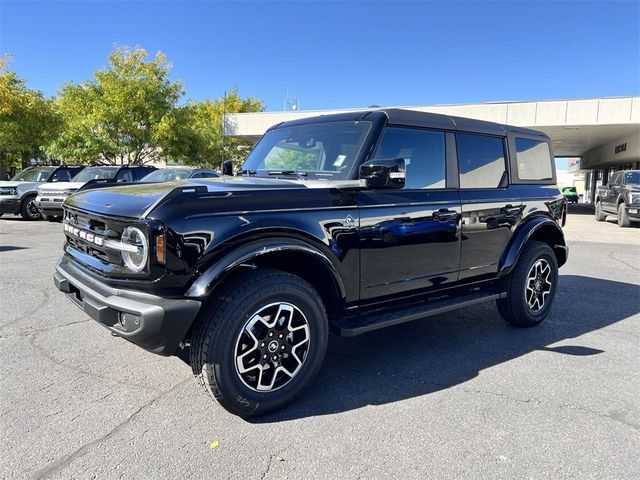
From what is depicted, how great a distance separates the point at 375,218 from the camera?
3.34 m

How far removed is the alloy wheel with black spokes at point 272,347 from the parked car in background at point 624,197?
53.0 feet

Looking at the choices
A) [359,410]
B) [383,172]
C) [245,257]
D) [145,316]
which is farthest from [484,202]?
→ [145,316]

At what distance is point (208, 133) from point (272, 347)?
2790 centimetres

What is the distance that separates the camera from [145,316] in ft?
8.13

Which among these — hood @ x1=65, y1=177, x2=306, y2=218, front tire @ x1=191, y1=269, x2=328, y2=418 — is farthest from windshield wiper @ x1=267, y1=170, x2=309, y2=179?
front tire @ x1=191, y1=269, x2=328, y2=418

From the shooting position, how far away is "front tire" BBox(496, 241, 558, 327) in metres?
4.57

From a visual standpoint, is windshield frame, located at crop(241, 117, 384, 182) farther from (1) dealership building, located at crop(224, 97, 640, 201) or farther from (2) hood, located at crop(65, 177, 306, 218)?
(1) dealership building, located at crop(224, 97, 640, 201)

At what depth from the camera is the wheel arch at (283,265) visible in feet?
8.63

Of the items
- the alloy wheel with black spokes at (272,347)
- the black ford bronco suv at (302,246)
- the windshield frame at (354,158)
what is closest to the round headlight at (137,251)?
the black ford bronco suv at (302,246)

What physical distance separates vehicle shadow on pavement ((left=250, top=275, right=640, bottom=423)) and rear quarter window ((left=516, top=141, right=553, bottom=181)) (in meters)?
1.58

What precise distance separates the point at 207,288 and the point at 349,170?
1.39m

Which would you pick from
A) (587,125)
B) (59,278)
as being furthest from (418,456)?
Result: (587,125)

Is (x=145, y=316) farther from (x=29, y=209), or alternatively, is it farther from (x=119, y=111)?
(x=119, y=111)

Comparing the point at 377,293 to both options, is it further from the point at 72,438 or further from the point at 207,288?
the point at 72,438
